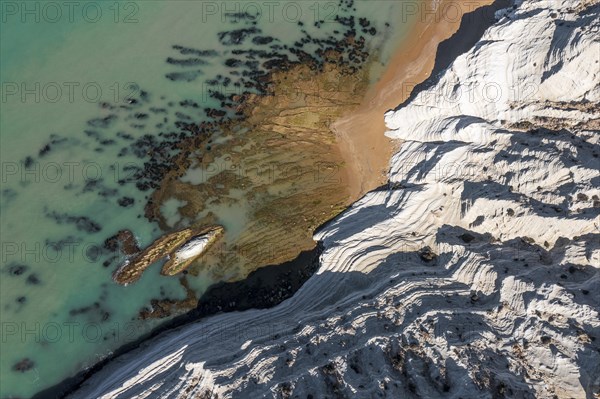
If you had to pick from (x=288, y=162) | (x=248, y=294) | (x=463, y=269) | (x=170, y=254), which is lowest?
(x=463, y=269)

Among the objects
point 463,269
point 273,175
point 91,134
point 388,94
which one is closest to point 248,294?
point 273,175

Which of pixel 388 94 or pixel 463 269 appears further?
pixel 388 94

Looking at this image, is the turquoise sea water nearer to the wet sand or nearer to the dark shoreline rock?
the dark shoreline rock

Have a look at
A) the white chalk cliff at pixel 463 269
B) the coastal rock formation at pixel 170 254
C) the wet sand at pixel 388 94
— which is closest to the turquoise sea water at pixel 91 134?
the coastal rock formation at pixel 170 254

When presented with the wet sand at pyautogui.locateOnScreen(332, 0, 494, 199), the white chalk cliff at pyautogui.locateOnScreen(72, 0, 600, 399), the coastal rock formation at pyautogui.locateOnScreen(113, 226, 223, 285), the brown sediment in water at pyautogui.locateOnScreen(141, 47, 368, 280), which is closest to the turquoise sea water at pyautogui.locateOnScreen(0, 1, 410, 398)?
the coastal rock formation at pyautogui.locateOnScreen(113, 226, 223, 285)

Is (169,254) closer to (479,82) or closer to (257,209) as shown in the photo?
(257,209)

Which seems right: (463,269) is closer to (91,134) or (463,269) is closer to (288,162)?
(288,162)
